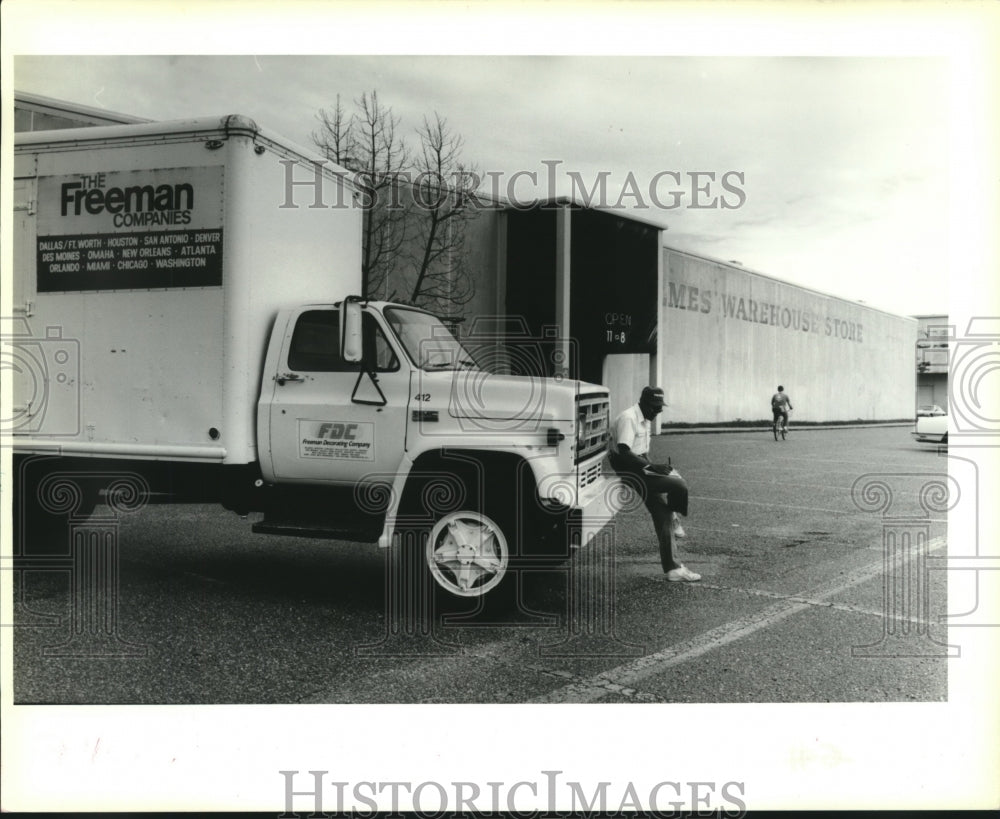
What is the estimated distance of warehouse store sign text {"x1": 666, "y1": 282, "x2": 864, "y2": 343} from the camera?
6578mm

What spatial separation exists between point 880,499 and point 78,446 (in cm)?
558

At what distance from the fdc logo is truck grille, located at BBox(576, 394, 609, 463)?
1.37 metres

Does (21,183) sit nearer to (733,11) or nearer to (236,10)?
(236,10)

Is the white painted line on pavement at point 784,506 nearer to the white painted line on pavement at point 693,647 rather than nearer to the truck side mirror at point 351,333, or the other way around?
the white painted line on pavement at point 693,647

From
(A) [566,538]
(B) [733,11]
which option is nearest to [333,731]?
(A) [566,538]

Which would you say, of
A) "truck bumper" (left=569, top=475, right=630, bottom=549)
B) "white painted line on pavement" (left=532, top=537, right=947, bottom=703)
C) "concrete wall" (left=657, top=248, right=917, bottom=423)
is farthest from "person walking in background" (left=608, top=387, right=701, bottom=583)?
"concrete wall" (left=657, top=248, right=917, bottom=423)

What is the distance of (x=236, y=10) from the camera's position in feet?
12.7

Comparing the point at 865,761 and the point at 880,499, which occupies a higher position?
the point at 880,499

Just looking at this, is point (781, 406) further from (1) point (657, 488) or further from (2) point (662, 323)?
(1) point (657, 488)

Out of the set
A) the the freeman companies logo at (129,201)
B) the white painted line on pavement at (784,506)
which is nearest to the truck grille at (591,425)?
the the freeman companies logo at (129,201)

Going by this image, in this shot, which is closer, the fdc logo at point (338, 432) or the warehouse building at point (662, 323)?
the fdc logo at point (338, 432)

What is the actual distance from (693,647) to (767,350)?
369 centimetres

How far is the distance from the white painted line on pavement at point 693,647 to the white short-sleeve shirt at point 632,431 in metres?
1.05

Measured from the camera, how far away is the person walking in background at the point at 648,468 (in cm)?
541
